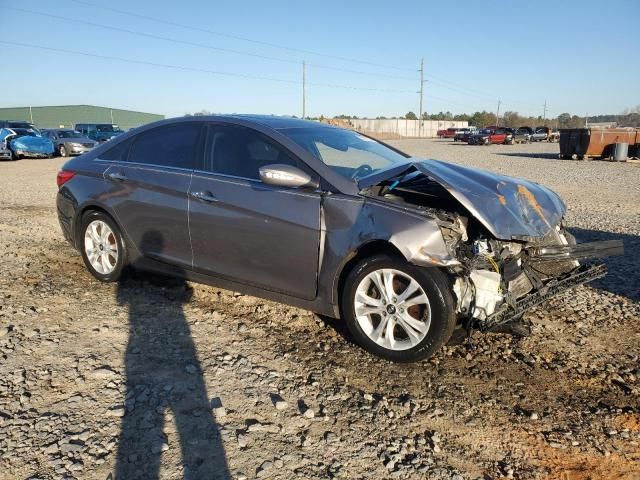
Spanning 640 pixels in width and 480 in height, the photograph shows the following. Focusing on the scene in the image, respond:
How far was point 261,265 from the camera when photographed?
12.4ft

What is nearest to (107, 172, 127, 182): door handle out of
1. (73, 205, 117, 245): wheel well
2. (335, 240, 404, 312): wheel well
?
(73, 205, 117, 245): wheel well

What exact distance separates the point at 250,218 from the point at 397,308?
1294 mm

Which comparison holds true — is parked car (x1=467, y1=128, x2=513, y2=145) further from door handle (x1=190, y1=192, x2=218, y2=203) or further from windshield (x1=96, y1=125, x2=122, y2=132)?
door handle (x1=190, y1=192, x2=218, y2=203)

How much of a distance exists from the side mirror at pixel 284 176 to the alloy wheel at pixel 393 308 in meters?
0.81

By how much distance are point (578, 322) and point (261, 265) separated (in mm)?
2645

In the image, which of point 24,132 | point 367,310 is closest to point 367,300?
point 367,310

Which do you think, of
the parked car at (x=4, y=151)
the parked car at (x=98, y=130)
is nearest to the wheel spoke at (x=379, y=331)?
the parked car at (x=4, y=151)

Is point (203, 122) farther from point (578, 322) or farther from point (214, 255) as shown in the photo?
point (578, 322)

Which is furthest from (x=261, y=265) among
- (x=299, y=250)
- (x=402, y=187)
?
(x=402, y=187)

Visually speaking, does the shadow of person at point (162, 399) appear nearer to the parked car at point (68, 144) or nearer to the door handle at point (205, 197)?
the door handle at point (205, 197)

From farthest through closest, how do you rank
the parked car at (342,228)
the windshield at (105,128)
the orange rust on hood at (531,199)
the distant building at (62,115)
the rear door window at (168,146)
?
the distant building at (62,115) → the windshield at (105,128) → the rear door window at (168,146) → the orange rust on hood at (531,199) → the parked car at (342,228)

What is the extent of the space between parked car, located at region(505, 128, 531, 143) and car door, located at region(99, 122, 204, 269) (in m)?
47.5

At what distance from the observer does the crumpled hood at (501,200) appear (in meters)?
3.34

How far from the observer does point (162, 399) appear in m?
2.89
